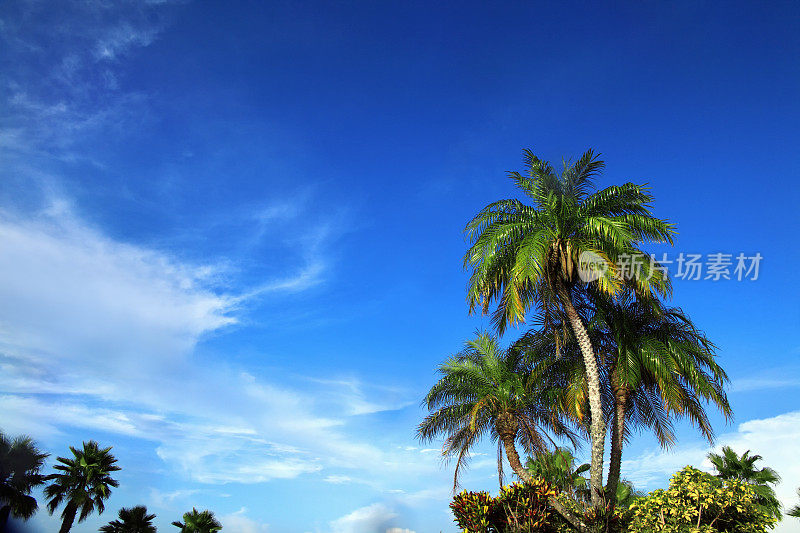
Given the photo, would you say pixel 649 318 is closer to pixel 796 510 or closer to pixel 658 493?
pixel 658 493

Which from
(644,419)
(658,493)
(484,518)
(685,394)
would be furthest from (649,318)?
(484,518)

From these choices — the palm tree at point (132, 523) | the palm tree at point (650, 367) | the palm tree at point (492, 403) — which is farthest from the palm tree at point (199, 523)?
the palm tree at point (650, 367)

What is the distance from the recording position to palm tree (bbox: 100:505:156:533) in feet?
123

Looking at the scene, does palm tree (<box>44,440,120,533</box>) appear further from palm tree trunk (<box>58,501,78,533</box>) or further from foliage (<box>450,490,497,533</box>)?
foliage (<box>450,490,497,533</box>)

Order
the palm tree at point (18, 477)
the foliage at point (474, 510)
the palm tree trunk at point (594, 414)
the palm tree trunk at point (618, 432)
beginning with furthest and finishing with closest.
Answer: the palm tree at point (18, 477) < the palm tree trunk at point (618, 432) < the palm tree trunk at point (594, 414) < the foliage at point (474, 510)

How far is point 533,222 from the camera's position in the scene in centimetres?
2120

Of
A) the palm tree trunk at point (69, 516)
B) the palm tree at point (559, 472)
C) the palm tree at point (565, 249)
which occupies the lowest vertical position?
the palm tree trunk at point (69, 516)

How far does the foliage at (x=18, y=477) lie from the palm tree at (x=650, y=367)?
35.3 metres

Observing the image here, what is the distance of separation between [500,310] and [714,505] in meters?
10.3

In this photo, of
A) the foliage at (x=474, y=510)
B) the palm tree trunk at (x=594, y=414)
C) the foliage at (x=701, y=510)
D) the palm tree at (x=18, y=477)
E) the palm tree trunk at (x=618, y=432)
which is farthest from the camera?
the palm tree at (x=18, y=477)

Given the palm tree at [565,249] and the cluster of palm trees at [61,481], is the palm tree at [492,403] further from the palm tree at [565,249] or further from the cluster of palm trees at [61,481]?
the cluster of palm trees at [61,481]

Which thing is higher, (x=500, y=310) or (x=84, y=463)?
(x=500, y=310)

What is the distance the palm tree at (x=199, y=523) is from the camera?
138 feet

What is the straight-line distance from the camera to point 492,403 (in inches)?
960
